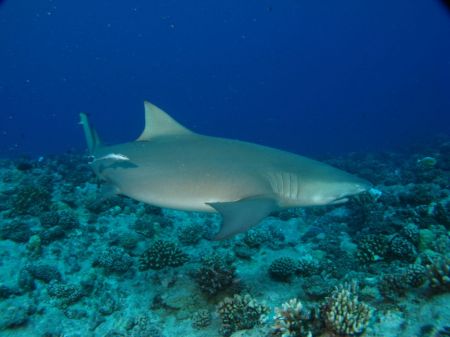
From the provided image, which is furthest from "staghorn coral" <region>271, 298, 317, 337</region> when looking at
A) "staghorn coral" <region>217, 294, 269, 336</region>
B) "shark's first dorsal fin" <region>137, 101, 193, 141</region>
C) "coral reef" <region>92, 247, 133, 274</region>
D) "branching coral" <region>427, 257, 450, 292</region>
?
"coral reef" <region>92, 247, 133, 274</region>

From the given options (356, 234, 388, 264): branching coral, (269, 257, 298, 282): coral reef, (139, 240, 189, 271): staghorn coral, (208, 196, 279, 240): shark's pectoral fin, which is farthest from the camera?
(356, 234, 388, 264): branching coral

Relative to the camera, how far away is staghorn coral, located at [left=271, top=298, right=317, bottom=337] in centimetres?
372

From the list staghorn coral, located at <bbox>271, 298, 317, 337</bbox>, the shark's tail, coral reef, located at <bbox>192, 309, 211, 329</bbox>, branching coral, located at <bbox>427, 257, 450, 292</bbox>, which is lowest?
coral reef, located at <bbox>192, 309, 211, 329</bbox>

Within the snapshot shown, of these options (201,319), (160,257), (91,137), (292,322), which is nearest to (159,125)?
(91,137)

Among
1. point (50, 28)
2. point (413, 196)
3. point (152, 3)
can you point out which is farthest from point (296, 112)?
point (413, 196)

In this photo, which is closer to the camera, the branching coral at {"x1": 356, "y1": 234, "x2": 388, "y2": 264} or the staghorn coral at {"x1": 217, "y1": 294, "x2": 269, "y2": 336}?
the staghorn coral at {"x1": 217, "y1": 294, "x2": 269, "y2": 336}

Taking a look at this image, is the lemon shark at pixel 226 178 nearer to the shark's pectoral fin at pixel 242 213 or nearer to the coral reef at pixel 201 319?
the shark's pectoral fin at pixel 242 213

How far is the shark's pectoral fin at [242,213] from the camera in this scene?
327 centimetres

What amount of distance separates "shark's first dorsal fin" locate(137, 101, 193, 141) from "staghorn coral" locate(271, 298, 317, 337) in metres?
3.11

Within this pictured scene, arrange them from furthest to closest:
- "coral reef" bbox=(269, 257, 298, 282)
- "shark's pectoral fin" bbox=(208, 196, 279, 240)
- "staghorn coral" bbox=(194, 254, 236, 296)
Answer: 1. "coral reef" bbox=(269, 257, 298, 282)
2. "staghorn coral" bbox=(194, 254, 236, 296)
3. "shark's pectoral fin" bbox=(208, 196, 279, 240)

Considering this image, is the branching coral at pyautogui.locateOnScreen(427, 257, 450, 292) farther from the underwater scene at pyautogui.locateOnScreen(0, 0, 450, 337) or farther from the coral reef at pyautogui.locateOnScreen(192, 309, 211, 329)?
the coral reef at pyautogui.locateOnScreen(192, 309, 211, 329)

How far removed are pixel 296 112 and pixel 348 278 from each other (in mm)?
189176

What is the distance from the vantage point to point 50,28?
122 meters

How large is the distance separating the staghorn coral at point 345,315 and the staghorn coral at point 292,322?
0.25m
